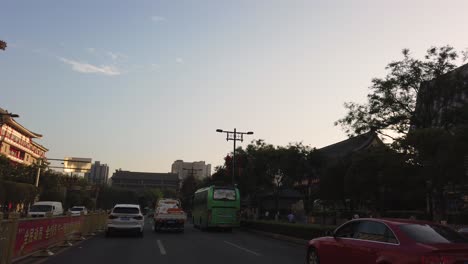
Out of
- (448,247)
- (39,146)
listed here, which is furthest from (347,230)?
(39,146)

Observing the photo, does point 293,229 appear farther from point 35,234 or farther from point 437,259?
point 437,259

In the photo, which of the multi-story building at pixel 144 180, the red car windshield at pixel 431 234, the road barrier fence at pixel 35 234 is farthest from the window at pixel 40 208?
the multi-story building at pixel 144 180

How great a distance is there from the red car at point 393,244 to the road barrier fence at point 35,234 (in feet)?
24.6

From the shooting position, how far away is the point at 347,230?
9.75 m

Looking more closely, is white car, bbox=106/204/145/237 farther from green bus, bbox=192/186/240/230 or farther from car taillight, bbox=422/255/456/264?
car taillight, bbox=422/255/456/264

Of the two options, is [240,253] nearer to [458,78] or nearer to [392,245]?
[392,245]

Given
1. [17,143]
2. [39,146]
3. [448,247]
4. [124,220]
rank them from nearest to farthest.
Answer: [448,247], [124,220], [17,143], [39,146]

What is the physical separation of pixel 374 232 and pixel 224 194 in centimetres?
2519

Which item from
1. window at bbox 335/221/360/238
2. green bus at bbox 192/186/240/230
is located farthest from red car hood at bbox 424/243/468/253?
green bus at bbox 192/186/240/230

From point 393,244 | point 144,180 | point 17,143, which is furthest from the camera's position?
point 144,180

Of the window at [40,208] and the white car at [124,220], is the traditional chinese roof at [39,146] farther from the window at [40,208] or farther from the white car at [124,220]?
the white car at [124,220]

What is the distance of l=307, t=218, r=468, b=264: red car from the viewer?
727 cm

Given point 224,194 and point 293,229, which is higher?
point 224,194

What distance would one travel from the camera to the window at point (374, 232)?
825 cm
